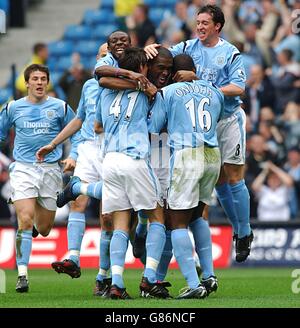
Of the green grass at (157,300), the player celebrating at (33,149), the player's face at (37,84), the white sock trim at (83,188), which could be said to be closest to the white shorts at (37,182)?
the player celebrating at (33,149)

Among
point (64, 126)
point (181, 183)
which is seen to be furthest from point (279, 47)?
point (181, 183)

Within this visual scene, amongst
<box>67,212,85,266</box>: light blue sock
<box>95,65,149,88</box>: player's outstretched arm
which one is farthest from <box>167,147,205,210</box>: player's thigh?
<box>67,212,85,266</box>: light blue sock

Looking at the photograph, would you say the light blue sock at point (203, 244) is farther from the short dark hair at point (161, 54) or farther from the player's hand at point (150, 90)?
the short dark hair at point (161, 54)

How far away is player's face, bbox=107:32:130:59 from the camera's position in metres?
12.9

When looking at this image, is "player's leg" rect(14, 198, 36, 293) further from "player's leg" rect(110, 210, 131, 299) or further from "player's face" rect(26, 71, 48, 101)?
"player's leg" rect(110, 210, 131, 299)

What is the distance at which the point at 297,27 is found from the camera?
21719mm

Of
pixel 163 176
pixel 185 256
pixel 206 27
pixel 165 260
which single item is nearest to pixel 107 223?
pixel 165 260

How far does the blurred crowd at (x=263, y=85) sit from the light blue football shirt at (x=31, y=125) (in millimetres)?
6445

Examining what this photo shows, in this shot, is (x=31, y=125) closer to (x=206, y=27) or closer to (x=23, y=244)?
(x=23, y=244)

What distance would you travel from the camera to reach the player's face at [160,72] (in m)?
12.4

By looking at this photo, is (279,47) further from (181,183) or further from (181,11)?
(181,183)

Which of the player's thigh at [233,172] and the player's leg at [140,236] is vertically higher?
the player's thigh at [233,172]

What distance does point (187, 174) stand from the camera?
12125mm

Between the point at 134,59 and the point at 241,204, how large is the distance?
2.47 m
